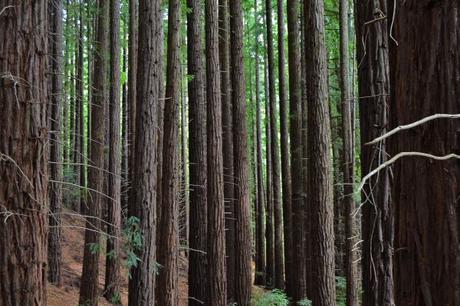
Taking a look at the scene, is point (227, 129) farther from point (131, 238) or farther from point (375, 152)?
point (375, 152)

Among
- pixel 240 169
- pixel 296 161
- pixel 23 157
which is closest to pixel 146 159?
pixel 23 157

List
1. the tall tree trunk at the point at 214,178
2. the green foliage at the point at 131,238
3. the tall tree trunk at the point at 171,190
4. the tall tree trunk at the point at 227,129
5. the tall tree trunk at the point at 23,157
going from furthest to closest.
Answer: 1. the tall tree trunk at the point at 227,129
2. the tall tree trunk at the point at 214,178
3. the tall tree trunk at the point at 171,190
4. the green foliage at the point at 131,238
5. the tall tree trunk at the point at 23,157

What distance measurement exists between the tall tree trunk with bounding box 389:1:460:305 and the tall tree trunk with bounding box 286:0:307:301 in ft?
40.2

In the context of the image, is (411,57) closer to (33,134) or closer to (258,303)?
(33,134)

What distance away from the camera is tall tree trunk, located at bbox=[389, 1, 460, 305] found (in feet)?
5.94

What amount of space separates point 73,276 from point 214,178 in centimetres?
698

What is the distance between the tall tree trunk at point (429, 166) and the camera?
1.81m

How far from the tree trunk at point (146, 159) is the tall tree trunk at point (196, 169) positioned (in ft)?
8.13

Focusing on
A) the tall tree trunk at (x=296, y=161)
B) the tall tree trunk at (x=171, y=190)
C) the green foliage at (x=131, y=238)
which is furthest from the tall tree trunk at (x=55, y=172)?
the tall tree trunk at (x=296, y=161)

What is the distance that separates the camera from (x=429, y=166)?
1.92 meters

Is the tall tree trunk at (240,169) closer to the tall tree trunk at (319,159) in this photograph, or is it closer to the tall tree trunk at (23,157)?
the tall tree trunk at (319,159)

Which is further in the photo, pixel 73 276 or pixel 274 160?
pixel 274 160

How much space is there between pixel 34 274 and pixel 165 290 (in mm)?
6076

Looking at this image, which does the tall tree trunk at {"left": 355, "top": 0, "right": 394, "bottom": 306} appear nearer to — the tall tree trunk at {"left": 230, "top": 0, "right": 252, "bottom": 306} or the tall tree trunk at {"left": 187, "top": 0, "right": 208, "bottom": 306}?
the tall tree trunk at {"left": 187, "top": 0, "right": 208, "bottom": 306}
